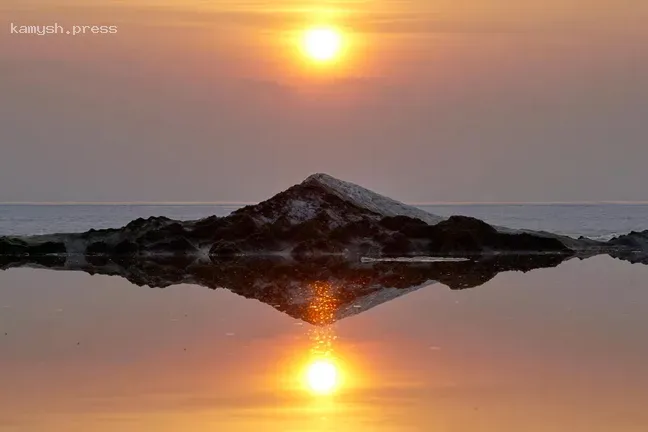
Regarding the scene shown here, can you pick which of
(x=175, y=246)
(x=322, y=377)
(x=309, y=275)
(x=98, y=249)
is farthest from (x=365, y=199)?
(x=322, y=377)


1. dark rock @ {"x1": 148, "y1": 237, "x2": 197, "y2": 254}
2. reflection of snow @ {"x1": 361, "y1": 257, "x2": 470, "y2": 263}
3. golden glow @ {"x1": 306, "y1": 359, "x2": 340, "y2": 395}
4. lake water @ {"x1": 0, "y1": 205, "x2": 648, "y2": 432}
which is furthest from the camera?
dark rock @ {"x1": 148, "y1": 237, "x2": 197, "y2": 254}

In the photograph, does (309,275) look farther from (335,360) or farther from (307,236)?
(335,360)

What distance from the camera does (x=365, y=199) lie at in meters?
35.7

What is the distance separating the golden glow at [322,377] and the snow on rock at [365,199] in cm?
2105

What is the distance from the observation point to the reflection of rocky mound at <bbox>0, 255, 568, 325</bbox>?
2061 cm

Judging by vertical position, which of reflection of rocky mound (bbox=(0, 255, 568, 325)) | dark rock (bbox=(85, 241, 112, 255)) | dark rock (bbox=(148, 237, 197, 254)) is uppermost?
dark rock (bbox=(85, 241, 112, 255))

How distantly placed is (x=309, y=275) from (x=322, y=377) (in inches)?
563

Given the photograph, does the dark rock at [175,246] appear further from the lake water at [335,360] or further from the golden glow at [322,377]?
the golden glow at [322,377]

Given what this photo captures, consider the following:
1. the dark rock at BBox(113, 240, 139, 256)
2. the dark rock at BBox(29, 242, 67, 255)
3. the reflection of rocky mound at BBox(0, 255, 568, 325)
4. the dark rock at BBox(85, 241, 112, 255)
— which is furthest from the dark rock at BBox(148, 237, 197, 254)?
the dark rock at BBox(29, 242, 67, 255)

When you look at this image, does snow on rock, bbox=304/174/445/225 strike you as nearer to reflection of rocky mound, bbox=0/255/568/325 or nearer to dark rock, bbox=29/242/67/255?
reflection of rocky mound, bbox=0/255/568/325

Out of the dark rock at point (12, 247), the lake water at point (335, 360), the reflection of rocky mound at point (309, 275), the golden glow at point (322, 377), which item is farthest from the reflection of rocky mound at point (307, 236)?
the golden glow at point (322, 377)

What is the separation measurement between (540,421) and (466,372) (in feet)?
8.60

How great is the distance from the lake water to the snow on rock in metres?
11.1

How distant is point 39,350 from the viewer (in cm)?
1467
